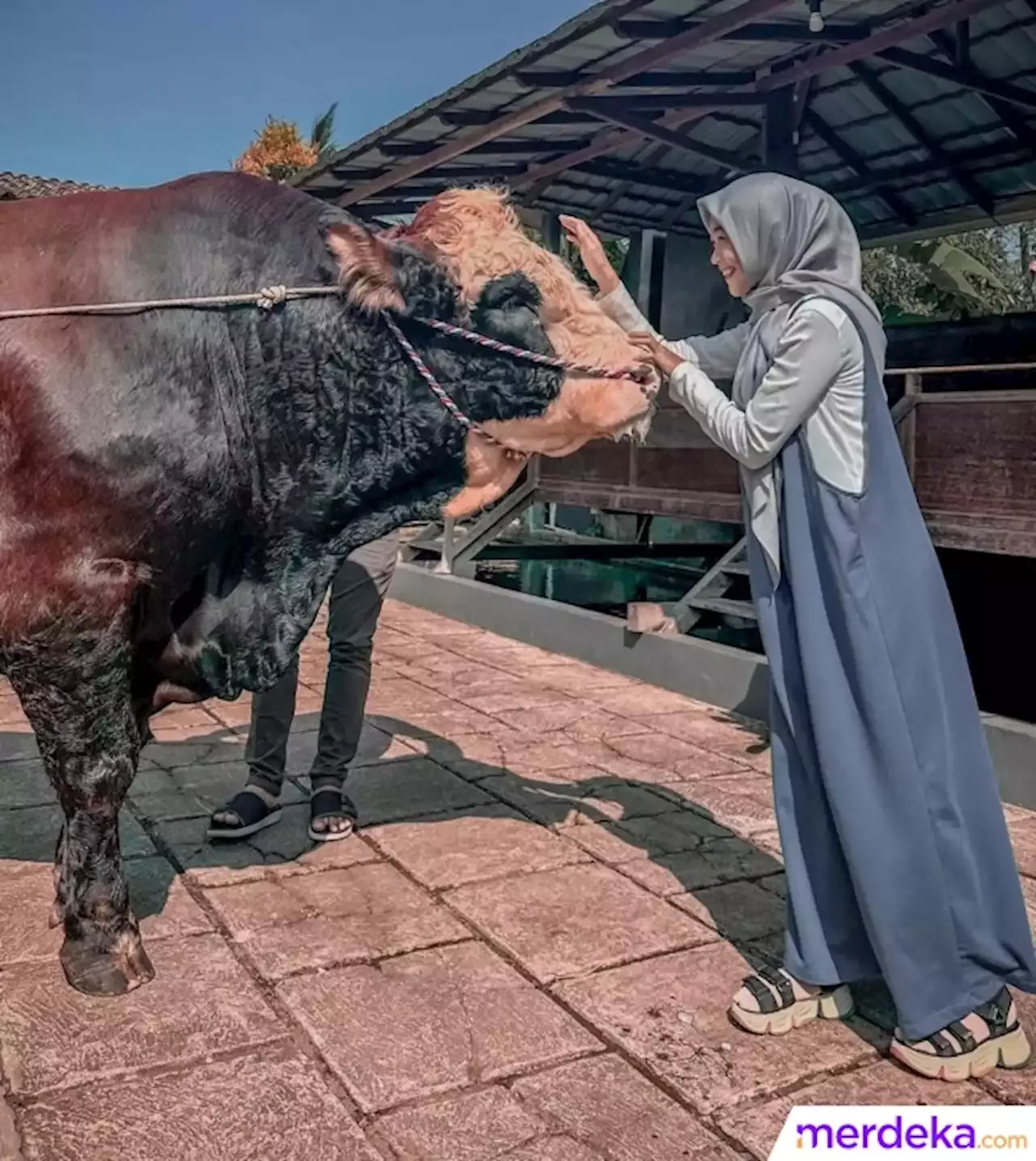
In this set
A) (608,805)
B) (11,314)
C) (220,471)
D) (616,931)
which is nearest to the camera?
(11,314)

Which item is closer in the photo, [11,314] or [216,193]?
[11,314]

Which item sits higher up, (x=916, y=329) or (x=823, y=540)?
(x=916, y=329)

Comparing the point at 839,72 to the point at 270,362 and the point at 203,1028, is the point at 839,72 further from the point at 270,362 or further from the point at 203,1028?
the point at 203,1028

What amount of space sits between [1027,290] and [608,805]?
69.5ft

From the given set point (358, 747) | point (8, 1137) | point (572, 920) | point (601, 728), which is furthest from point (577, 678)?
point (8, 1137)

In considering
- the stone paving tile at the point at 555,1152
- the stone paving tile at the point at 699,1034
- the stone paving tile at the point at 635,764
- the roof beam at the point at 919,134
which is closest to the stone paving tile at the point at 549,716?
the stone paving tile at the point at 635,764

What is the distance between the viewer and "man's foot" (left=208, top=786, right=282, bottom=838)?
3.64 meters

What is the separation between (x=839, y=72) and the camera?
669cm

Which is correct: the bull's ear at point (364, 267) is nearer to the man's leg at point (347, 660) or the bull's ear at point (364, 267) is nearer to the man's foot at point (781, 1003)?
the man's leg at point (347, 660)

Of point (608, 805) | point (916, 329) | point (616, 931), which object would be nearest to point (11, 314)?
point (616, 931)

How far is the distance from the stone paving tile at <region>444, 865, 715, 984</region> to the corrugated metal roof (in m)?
3.57

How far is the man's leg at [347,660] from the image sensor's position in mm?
3807

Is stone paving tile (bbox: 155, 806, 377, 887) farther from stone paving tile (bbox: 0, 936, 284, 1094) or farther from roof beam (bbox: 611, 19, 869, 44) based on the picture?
roof beam (bbox: 611, 19, 869, 44)

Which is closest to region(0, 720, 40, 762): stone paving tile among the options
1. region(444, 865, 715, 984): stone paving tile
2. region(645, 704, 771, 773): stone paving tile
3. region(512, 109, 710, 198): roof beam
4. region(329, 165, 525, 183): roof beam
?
region(444, 865, 715, 984): stone paving tile
